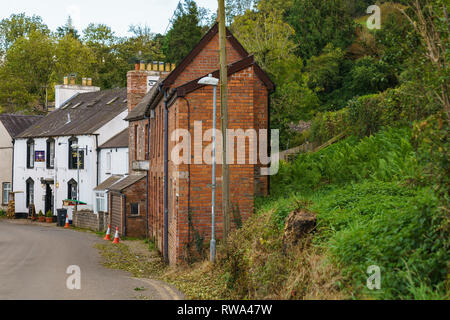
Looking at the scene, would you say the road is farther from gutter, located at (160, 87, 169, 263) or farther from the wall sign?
the wall sign

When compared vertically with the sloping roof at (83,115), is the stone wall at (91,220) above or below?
below

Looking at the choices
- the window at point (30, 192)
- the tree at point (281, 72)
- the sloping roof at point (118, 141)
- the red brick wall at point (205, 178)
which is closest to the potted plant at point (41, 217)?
the window at point (30, 192)

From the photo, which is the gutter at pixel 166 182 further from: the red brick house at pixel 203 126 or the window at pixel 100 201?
the window at pixel 100 201

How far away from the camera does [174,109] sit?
1847 cm

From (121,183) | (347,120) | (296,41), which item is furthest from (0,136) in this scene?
(347,120)

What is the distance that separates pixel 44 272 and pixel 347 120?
1369 cm

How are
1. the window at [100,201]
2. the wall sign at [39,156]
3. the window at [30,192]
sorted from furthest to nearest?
1. the window at [30,192]
2. the wall sign at [39,156]
3. the window at [100,201]

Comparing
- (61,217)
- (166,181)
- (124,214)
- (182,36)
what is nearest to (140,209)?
(124,214)

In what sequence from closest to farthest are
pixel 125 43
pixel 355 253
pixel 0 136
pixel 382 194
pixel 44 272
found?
pixel 355 253, pixel 382 194, pixel 44 272, pixel 0 136, pixel 125 43

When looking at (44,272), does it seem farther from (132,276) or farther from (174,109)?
(174,109)

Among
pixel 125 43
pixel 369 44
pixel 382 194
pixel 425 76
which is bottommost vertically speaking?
pixel 382 194

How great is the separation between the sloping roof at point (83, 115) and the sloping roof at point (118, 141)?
1322mm

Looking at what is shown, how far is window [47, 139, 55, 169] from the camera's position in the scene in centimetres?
4269

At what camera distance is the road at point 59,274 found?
495 inches
